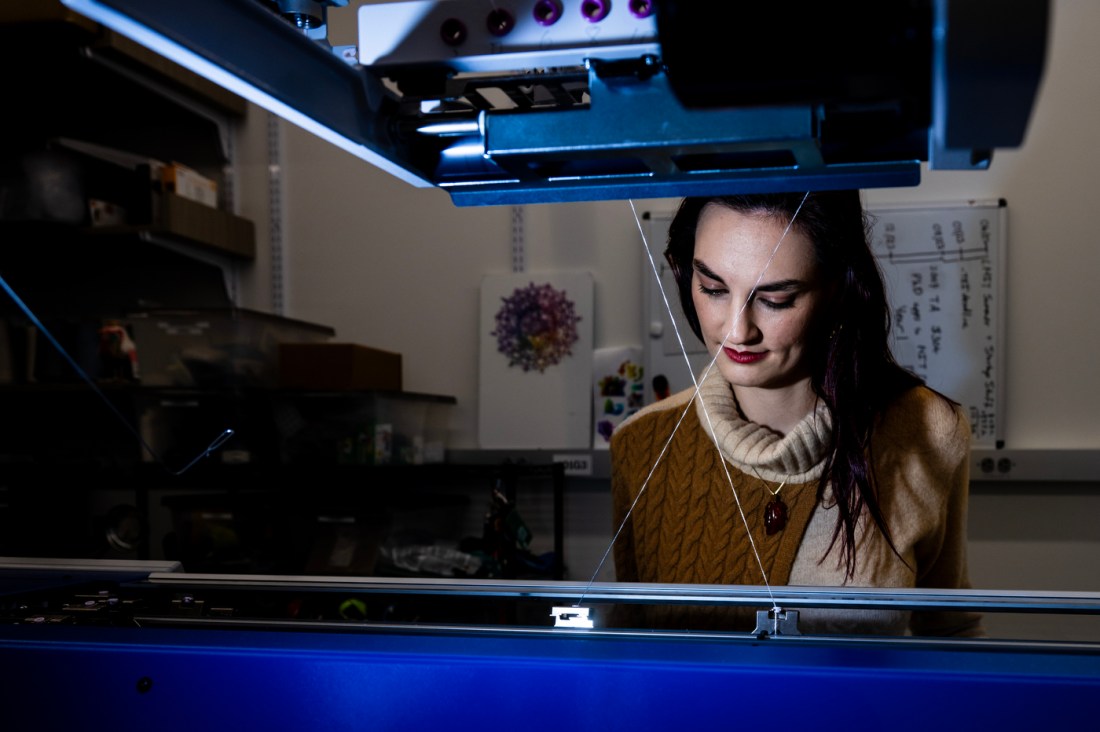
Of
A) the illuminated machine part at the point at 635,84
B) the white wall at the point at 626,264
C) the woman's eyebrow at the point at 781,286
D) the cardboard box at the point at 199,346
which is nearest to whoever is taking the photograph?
the illuminated machine part at the point at 635,84

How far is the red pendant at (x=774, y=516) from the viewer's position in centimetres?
116

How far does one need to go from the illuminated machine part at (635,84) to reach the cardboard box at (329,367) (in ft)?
4.41

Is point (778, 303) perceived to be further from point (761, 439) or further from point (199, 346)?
point (199, 346)

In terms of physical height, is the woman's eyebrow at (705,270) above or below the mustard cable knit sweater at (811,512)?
above

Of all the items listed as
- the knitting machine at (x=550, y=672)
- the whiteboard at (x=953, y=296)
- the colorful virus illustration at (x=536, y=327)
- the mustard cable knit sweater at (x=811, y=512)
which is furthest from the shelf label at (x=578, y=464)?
the knitting machine at (x=550, y=672)

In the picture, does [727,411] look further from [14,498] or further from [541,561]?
[14,498]

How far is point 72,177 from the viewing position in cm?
216

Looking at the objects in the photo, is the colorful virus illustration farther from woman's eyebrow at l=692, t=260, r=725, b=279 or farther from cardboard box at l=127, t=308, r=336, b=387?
woman's eyebrow at l=692, t=260, r=725, b=279

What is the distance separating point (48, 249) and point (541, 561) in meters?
1.50

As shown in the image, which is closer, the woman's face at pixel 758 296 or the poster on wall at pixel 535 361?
the woman's face at pixel 758 296

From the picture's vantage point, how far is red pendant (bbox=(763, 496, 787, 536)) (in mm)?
1163

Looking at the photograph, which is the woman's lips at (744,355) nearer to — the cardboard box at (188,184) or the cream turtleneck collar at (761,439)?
the cream turtleneck collar at (761,439)

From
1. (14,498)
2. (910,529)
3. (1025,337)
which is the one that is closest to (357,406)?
(14,498)

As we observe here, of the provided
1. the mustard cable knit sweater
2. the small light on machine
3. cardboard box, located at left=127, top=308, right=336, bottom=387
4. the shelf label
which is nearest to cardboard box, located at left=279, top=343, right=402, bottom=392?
cardboard box, located at left=127, top=308, right=336, bottom=387
